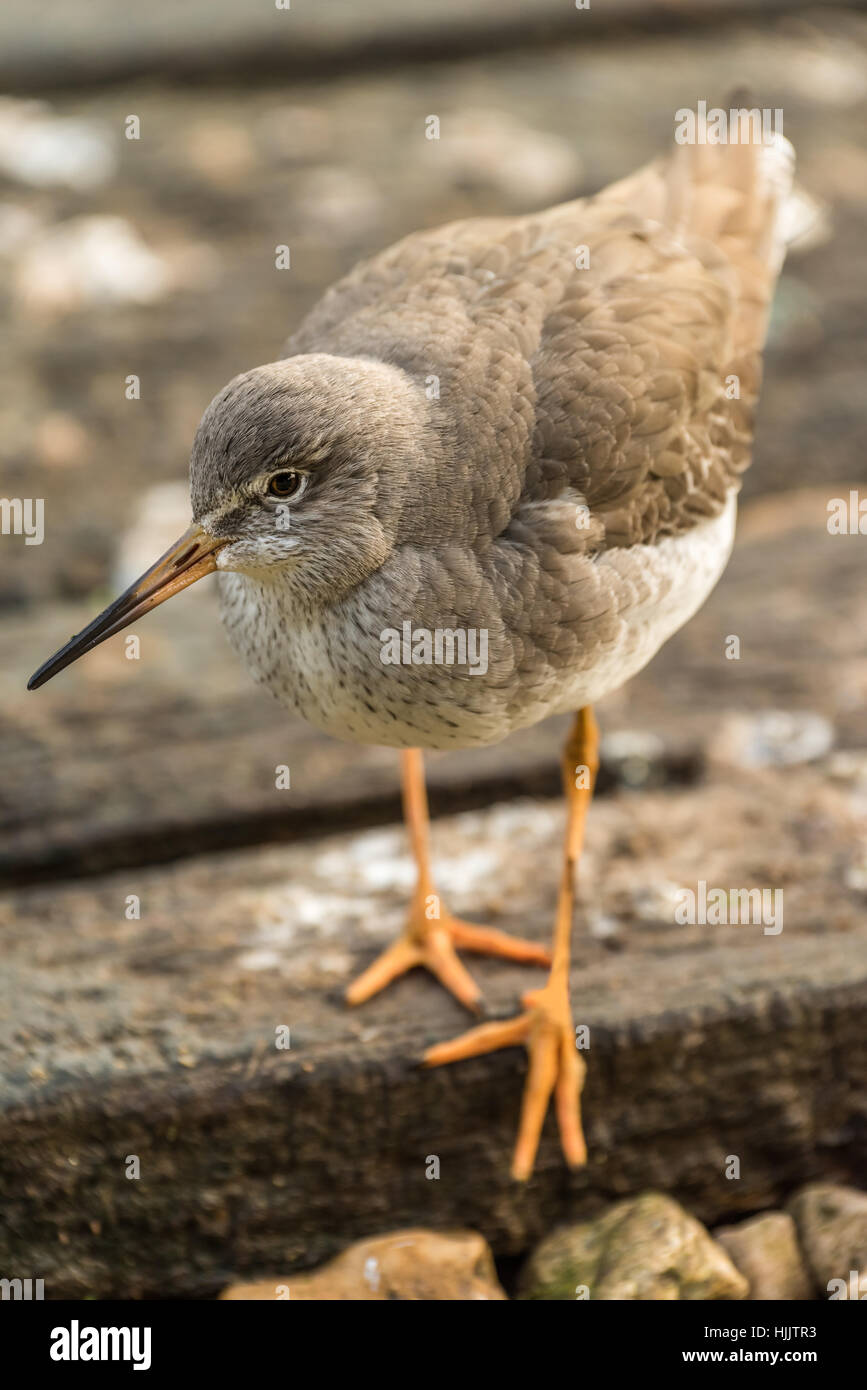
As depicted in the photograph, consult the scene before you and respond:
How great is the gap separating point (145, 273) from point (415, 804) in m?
4.07

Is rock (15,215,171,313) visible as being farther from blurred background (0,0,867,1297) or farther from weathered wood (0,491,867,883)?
weathered wood (0,491,867,883)

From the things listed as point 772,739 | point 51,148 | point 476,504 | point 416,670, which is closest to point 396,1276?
point 416,670

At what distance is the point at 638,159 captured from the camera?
7719 mm

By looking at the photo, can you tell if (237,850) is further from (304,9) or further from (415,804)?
(304,9)

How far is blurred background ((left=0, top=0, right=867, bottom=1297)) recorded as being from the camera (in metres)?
3.69

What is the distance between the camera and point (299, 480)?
326 cm

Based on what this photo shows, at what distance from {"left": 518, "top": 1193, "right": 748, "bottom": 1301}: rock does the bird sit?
9.5 inches

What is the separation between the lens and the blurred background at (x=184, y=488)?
12.1ft

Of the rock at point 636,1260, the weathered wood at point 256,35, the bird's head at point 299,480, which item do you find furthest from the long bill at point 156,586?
the weathered wood at point 256,35

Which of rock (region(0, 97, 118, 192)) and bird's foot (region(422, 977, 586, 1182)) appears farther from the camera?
rock (region(0, 97, 118, 192))

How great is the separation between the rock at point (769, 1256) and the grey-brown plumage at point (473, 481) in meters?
1.53

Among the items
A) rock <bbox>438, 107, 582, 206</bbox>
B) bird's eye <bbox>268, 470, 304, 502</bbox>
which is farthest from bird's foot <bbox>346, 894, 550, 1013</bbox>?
rock <bbox>438, 107, 582, 206</bbox>

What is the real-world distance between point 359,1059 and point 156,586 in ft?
4.26

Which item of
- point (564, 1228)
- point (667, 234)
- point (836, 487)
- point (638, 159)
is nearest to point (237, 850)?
point (564, 1228)
